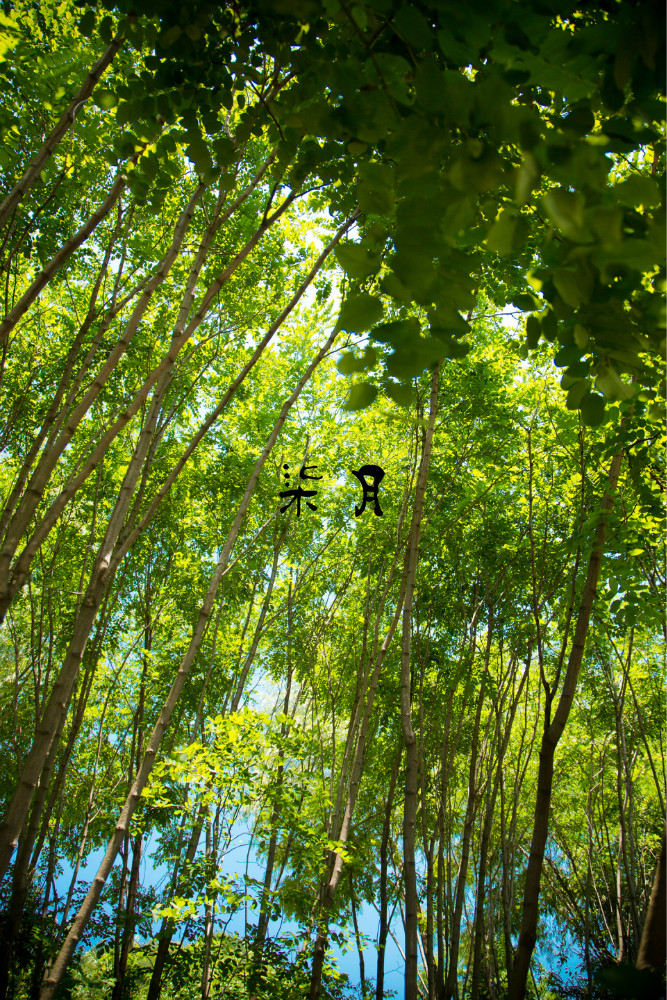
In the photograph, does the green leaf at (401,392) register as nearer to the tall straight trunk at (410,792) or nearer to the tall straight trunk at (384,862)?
the tall straight trunk at (410,792)

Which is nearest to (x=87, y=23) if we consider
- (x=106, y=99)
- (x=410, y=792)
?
(x=106, y=99)

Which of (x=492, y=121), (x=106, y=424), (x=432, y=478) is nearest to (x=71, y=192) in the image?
(x=106, y=424)

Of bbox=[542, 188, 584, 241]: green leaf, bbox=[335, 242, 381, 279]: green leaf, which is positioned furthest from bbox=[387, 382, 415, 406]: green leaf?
bbox=[542, 188, 584, 241]: green leaf

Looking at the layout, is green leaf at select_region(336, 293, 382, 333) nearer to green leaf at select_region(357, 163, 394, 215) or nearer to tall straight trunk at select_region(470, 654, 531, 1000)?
green leaf at select_region(357, 163, 394, 215)

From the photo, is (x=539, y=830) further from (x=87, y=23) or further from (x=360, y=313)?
(x=87, y=23)

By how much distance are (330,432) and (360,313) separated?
4.77m

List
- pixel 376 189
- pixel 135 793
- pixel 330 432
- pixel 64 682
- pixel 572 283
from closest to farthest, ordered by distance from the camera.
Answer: pixel 572 283 < pixel 376 189 < pixel 64 682 < pixel 135 793 < pixel 330 432

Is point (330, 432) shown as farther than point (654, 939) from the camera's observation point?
Yes

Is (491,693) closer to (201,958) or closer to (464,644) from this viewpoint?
(464,644)

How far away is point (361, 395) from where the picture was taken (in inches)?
28.6

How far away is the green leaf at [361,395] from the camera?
0.72 metres

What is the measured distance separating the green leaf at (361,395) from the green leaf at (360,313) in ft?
0.24

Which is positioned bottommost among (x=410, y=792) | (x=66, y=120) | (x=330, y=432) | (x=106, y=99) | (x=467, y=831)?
(x=410, y=792)

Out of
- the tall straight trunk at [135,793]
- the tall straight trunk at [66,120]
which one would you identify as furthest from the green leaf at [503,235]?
the tall straight trunk at [66,120]
